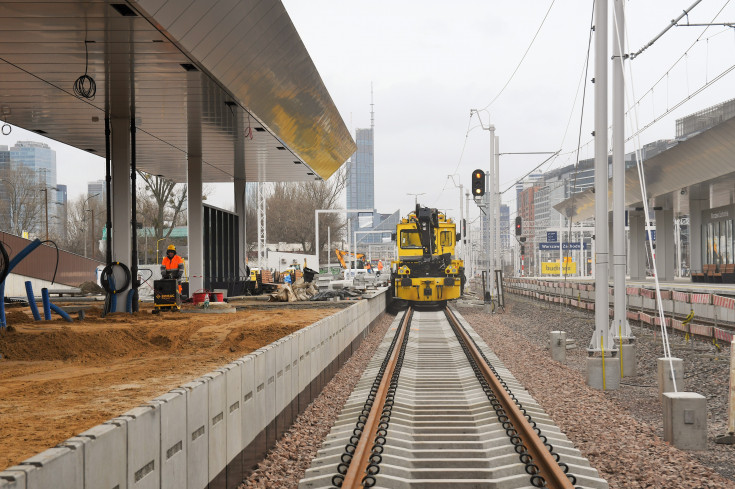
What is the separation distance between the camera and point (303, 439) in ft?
30.1

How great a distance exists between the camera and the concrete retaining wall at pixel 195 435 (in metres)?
3.97

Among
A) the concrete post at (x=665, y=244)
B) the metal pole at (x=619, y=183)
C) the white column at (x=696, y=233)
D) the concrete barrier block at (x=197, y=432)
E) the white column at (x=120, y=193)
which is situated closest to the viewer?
the concrete barrier block at (x=197, y=432)

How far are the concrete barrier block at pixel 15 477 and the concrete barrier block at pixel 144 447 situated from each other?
112 centimetres

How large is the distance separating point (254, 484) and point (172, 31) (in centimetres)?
862

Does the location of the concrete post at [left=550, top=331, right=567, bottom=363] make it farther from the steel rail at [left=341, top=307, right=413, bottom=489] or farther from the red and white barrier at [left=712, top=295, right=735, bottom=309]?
the steel rail at [left=341, top=307, right=413, bottom=489]

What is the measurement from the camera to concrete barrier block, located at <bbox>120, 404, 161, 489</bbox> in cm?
470

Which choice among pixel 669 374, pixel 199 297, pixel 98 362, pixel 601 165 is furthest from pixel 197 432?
pixel 199 297

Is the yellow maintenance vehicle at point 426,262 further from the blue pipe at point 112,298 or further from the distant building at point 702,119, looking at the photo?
the distant building at point 702,119

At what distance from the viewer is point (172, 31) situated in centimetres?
1337

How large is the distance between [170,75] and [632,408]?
37.3 feet

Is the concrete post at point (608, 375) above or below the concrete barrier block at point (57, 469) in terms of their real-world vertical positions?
below

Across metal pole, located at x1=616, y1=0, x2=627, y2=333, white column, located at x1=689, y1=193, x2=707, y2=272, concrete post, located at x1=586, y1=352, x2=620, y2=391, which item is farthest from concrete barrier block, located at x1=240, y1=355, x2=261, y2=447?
white column, located at x1=689, y1=193, x2=707, y2=272

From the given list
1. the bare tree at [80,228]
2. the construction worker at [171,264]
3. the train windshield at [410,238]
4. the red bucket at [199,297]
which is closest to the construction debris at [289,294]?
the red bucket at [199,297]

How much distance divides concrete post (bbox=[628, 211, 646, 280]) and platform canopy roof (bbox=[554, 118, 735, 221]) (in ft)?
38.7
